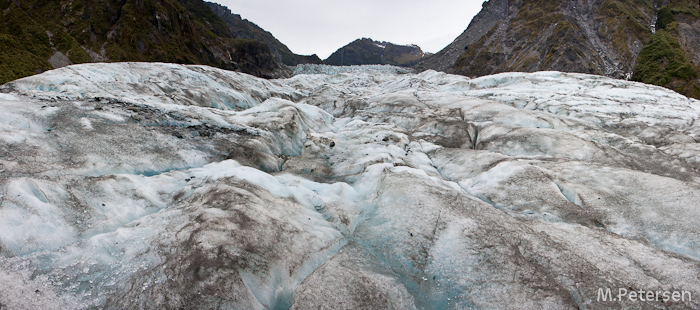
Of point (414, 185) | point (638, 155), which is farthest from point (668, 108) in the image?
point (414, 185)

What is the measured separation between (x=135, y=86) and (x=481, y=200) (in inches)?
782

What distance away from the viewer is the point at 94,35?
5331 centimetres

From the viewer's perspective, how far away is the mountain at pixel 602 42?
42406 mm

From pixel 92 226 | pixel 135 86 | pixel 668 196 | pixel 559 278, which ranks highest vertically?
pixel 135 86

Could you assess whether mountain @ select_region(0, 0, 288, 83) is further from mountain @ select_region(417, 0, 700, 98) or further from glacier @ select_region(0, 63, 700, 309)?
mountain @ select_region(417, 0, 700, 98)

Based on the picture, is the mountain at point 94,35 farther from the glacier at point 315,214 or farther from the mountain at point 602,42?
the mountain at point 602,42

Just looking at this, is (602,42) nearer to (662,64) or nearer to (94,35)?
(662,64)

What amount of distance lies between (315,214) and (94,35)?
70.5 metres

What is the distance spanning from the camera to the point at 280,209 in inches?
280

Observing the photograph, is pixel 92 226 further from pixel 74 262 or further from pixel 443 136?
pixel 443 136

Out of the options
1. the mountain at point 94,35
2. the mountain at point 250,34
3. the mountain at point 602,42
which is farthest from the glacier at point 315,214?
the mountain at point 250,34

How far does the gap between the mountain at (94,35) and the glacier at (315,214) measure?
32.5 metres

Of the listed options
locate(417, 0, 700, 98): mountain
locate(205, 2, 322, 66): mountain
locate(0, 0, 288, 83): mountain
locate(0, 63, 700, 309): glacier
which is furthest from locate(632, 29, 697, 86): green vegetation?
locate(205, 2, 322, 66): mountain

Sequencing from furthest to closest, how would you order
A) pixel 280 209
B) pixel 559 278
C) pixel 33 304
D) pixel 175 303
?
pixel 280 209, pixel 559 278, pixel 175 303, pixel 33 304
